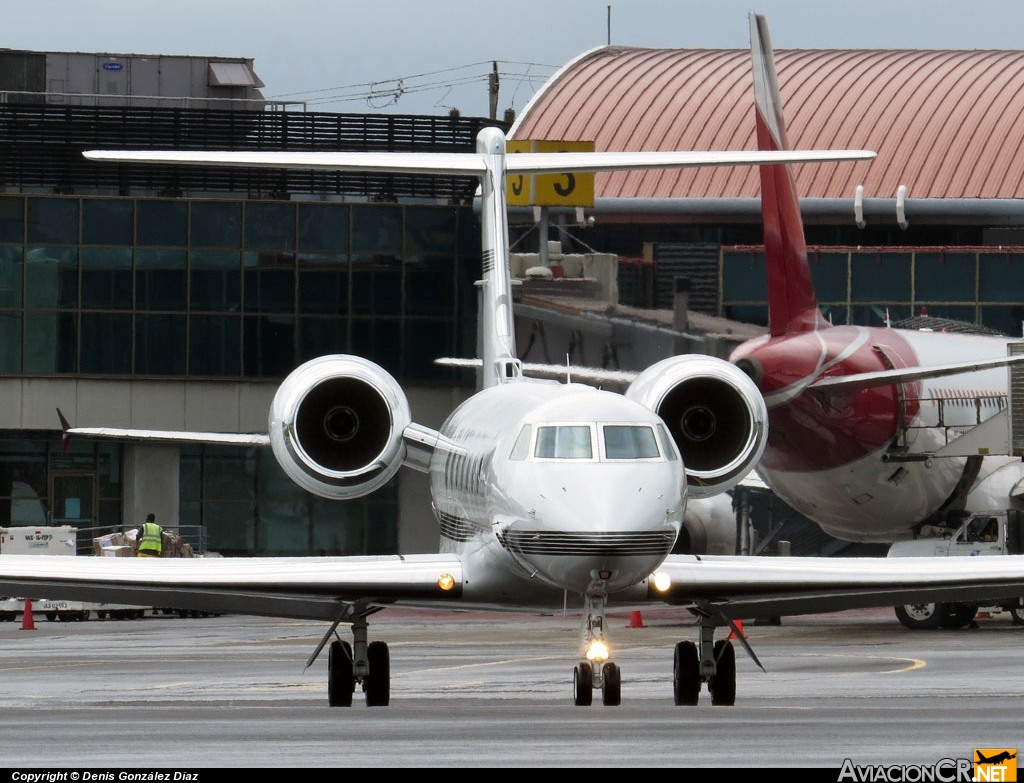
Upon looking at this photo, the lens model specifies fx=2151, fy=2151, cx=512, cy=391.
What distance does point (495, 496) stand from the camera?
56.7 feet

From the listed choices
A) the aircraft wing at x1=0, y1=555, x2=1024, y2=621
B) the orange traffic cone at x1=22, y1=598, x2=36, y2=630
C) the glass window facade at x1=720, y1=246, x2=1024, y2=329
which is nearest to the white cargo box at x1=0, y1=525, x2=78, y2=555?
the orange traffic cone at x1=22, y1=598, x2=36, y2=630

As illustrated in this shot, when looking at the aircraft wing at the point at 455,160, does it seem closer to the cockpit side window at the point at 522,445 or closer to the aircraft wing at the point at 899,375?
the cockpit side window at the point at 522,445

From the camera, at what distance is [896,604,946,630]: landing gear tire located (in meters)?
31.9

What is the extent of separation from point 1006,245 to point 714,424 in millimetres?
32168

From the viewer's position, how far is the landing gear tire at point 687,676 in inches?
696

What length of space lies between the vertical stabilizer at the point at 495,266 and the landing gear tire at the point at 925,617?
→ 11567mm

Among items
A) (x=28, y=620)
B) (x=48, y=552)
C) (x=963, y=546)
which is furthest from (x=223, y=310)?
(x=963, y=546)

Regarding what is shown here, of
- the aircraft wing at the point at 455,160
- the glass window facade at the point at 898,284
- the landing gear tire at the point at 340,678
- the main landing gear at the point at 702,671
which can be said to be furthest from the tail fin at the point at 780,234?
the glass window facade at the point at 898,284

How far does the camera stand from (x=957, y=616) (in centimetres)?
3206

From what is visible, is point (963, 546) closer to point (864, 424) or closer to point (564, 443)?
point (864, 424)

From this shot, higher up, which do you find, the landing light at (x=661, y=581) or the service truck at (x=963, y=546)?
the landing light at (x=661, y=581)

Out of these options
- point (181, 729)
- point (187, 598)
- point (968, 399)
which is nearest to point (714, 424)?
point (187, 598)

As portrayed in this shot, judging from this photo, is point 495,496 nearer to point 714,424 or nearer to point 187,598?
point 187,598

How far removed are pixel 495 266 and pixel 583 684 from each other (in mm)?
7198
